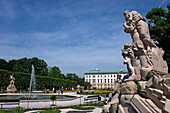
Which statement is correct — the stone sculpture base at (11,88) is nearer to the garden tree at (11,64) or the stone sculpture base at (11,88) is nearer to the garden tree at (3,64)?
the garden tree at (3,64)

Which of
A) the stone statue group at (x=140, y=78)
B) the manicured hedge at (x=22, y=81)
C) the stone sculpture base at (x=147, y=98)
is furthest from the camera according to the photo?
the manicured hedge at (x=22, y=81)

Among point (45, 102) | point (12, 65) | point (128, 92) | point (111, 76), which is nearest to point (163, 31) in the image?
point (128, 92)

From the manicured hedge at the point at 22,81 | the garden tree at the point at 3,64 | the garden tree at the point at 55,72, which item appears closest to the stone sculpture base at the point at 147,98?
the manicured hedge at the point at 22,81

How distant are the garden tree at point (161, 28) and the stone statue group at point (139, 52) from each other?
8.00 meters

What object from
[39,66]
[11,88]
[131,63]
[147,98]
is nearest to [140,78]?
[131,63]

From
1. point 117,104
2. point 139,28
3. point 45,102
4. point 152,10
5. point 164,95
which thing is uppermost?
point 152,10

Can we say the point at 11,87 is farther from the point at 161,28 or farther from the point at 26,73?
the point at 161,28

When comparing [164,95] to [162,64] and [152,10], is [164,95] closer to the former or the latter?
[162,64]

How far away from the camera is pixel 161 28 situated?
1695 cm

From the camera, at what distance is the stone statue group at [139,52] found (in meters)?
8.62

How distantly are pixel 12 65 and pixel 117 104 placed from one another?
4878 centimetres

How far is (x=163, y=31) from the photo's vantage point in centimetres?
1706

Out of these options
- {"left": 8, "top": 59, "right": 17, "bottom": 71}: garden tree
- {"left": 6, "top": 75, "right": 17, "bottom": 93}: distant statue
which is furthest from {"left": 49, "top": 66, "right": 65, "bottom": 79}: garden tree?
{"left": 6, "top": 75, "right": 17, "bottom": 93}: distant statue

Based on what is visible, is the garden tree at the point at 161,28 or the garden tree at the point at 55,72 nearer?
the garden tree at the point at 161,28
